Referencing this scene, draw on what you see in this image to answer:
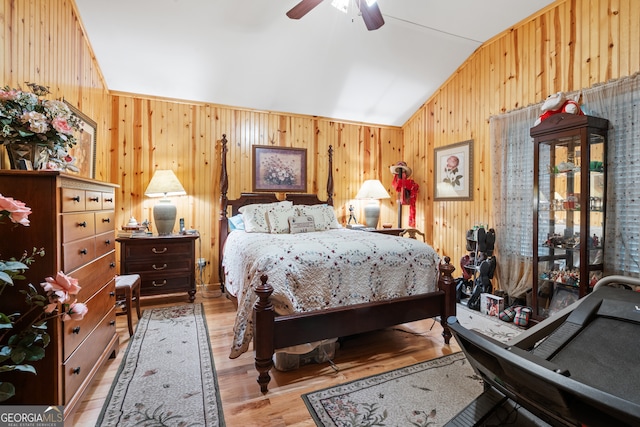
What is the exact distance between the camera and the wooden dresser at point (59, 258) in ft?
4.33

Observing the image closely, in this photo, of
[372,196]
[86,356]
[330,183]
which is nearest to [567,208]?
[372,196]

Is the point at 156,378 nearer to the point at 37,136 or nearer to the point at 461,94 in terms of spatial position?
the point at 37,136

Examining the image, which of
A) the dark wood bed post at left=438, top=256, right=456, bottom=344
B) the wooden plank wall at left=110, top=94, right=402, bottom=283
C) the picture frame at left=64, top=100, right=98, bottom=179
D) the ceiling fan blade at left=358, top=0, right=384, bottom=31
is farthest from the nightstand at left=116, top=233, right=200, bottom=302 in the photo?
the ceiling fan blade at left=358, top=0, right=384, bottom=31

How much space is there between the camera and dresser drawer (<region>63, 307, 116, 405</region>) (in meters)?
1.46

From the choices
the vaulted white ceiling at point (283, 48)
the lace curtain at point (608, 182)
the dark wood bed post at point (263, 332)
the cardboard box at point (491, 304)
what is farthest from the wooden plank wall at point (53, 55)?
the lace curtain at point (608, 182)

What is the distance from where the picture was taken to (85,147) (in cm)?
292

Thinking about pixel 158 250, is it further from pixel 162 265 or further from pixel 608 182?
pixel 608 182

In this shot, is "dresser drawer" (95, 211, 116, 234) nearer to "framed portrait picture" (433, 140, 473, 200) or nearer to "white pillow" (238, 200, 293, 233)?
"white pillow" (238, 200, 293, 233)

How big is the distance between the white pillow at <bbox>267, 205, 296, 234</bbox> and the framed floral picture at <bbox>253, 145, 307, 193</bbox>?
788 mm

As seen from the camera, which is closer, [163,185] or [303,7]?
[303,7]

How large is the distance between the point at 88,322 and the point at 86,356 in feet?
0.59

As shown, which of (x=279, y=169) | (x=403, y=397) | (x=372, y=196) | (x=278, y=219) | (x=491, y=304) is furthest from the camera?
(x=372, y=196)

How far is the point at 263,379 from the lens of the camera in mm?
1838

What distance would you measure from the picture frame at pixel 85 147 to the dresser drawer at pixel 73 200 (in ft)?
4.49
